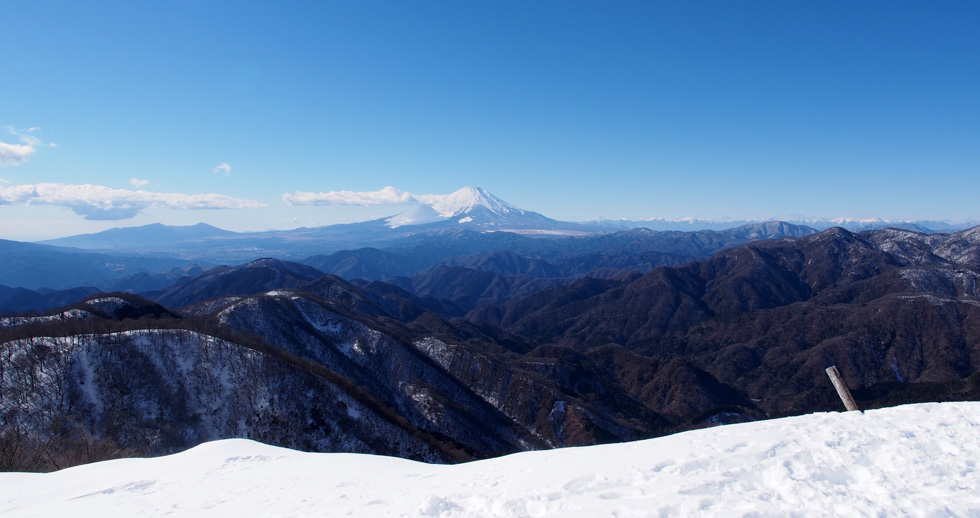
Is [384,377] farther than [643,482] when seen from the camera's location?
Yes

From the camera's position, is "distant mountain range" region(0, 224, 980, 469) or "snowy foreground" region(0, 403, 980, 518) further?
"distant mountain range" region(0, 224, 980, 469)

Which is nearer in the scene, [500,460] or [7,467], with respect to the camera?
[500,460]

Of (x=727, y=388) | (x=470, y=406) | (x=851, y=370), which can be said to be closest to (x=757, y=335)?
(x=851, y=370)

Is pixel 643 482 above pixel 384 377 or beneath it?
above

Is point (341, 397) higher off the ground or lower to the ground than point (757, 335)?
higher

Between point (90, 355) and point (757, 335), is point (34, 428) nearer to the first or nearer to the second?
point (90, 355)

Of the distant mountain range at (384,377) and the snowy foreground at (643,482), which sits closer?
the snowy foreground at (643,482)

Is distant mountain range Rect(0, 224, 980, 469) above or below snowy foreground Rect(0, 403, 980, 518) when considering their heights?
below

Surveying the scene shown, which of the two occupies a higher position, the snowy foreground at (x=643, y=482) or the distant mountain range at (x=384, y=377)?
the snowy foreground at (x=643, y=482)
